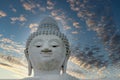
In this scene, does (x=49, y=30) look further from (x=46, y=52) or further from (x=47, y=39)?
(x=46, y=52)

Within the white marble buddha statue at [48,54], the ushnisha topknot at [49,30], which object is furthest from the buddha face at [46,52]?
the ushnisha topknot at [49,30]

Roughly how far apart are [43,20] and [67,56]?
134 cm

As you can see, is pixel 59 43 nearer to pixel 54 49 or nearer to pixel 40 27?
pixel 54 49

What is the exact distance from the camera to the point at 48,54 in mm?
8766

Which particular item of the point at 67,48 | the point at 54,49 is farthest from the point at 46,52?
the point at 67,48

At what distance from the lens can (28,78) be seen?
8656 mm

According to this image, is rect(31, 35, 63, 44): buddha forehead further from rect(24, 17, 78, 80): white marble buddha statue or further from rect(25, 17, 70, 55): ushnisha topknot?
rect(25, 17, 70, 55): ushnisha topknot

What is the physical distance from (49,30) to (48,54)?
2.55ft

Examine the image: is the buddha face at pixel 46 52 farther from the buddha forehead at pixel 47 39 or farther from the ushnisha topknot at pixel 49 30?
the ushnisha topknot at pixel 49 30

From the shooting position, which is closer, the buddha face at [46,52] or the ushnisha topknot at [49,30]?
the buddha face at [46,52]

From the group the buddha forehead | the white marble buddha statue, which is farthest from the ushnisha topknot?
the buddha forehead

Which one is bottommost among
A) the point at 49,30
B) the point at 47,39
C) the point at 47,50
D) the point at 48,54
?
the point at 48,54

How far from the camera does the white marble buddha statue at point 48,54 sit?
8766 millimetres

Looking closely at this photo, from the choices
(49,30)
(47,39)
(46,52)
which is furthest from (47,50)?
(49,30)
